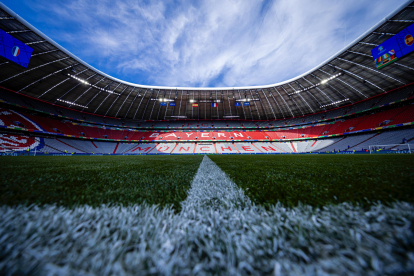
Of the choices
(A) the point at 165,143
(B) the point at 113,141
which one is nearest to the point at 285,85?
(A) the point at 165,143

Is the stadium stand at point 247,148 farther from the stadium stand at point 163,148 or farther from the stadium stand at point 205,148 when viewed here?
the stadium stand at point 163,148

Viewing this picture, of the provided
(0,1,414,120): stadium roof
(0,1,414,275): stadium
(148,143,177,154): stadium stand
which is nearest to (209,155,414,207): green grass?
(0,1,414,275): stadium

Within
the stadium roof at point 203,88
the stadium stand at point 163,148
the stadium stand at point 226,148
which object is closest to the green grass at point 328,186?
the stadium roof at point 203,88

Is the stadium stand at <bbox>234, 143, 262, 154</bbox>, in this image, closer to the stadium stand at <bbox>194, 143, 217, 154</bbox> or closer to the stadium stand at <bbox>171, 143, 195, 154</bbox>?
the stadium stand at <bbox>194, 143, 217, 154</bbox>

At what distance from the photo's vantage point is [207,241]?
390mm

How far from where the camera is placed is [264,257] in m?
0.32

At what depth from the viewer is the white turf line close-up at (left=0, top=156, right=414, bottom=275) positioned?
0.29 m

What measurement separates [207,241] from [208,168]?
237cm

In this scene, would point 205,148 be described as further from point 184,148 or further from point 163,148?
point 163,148

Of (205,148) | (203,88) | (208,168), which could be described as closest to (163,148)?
(205,148)

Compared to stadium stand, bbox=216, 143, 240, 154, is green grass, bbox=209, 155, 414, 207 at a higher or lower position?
lower

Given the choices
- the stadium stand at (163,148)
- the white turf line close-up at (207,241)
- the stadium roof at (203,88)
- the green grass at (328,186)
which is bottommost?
the white turf line close-up at (207,241)

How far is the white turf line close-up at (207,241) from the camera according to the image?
0.29 m

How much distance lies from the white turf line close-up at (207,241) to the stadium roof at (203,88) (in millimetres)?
18669
